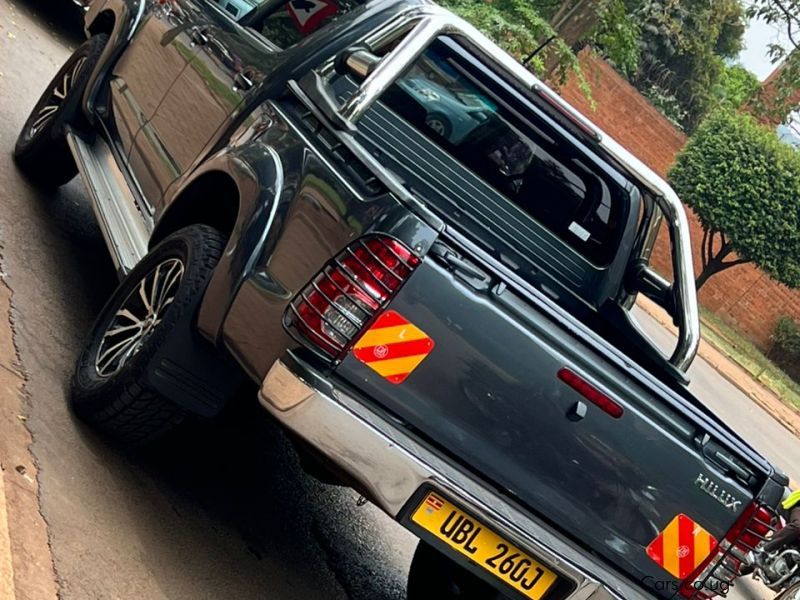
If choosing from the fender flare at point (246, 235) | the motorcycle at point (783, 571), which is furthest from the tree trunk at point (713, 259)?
the fender flare at point (246, 235)


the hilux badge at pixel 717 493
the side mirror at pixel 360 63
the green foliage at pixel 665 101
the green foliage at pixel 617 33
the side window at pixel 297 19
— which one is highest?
the green foliage at pixel 665 101

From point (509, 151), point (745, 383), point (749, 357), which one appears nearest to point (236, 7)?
point (509, 151)

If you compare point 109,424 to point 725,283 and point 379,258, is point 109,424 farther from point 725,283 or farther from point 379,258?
point 725,283

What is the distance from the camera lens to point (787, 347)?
2453cm

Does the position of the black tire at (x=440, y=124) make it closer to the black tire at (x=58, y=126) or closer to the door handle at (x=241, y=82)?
the door handle at (x=241, y=82)

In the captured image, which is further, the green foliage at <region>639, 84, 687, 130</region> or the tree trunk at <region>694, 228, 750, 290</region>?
the green foliage at <region>639, 84, 687, 130</region>

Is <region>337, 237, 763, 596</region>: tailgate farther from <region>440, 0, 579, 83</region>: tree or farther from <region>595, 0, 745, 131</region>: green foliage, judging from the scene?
<region>595, 0, 745, 131</region>: green foliage

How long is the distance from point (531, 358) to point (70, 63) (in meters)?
→ 4.17

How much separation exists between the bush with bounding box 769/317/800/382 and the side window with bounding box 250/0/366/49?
22021mm

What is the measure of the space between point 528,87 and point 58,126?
3021mm

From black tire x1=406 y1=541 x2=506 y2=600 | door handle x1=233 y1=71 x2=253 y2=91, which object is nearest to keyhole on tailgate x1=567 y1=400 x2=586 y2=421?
black tire x1=406 y1=541 x2=506 y2=600

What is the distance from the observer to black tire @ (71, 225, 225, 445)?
3.54 metres

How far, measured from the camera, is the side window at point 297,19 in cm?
477

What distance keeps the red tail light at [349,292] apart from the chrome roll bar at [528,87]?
67cm
